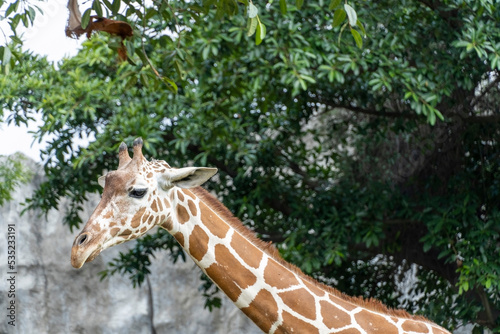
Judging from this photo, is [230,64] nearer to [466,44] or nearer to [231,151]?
[231,151]

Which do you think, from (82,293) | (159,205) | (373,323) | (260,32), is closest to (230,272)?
(159,205)

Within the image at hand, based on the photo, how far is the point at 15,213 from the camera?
9.50 meters

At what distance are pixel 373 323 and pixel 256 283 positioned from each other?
600 millimetres

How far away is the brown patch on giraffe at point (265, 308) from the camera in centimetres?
369

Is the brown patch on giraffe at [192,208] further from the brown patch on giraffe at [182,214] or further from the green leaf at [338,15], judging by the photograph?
the green leaf at [338,15]

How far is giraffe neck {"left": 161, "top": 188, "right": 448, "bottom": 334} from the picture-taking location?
3.70 meters

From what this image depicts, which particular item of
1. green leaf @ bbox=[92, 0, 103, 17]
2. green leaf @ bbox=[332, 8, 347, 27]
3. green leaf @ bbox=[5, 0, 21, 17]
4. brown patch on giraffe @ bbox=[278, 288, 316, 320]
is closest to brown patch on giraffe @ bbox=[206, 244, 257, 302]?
brown patch on giraffe @ bbox=[278, 288, 316, 320]

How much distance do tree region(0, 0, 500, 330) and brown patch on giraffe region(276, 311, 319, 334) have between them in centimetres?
223

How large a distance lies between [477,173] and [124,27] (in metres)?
3.93

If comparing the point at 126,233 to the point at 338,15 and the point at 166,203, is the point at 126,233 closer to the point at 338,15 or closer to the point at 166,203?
the point at 166,203

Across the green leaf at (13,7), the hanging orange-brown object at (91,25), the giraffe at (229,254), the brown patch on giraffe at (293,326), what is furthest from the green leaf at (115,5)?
the brown patch on giraffe at (293,326)

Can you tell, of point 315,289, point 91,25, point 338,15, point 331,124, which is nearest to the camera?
point 338,15

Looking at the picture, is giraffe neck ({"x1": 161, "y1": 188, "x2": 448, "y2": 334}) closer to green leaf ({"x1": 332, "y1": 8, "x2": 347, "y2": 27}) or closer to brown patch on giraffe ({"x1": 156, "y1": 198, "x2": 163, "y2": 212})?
brown patch on giraffe ({"x1": 156, "y1": 198, "x2": 163, "y2": 212})

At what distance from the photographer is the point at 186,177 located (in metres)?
3.63
